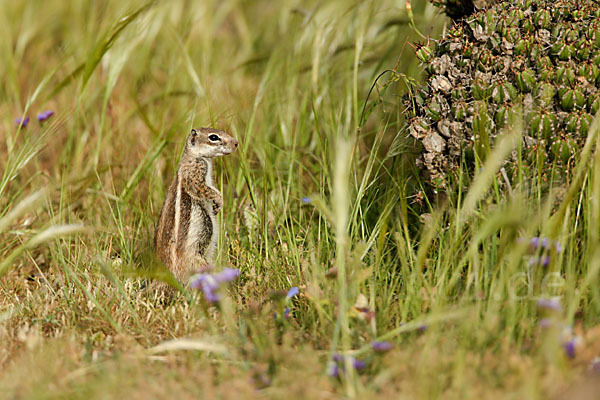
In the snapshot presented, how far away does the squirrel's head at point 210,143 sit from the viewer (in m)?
4.12

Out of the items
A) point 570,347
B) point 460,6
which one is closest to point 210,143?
point 460,6

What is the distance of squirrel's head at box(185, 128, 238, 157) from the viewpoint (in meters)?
4.12

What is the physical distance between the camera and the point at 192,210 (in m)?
4.06

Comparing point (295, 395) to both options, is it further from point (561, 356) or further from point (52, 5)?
point (52, 5)

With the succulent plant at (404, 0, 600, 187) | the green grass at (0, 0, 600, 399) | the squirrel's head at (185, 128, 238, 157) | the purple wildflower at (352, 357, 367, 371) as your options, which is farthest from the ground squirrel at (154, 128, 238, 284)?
the purple wildflower at (352, 357, 367, 371)

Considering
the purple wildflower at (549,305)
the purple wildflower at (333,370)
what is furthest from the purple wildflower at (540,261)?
the purple wildflower at (333,370)

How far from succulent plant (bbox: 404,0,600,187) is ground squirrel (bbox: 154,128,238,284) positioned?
1.19 meters

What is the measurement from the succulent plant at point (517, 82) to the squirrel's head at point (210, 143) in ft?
3.52

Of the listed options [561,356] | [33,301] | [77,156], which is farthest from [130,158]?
[561,356]

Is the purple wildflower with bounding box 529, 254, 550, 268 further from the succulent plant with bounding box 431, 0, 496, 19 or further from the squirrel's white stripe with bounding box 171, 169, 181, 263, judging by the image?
the squirrel's white stripe with bounding box 171, 169, 181, 263

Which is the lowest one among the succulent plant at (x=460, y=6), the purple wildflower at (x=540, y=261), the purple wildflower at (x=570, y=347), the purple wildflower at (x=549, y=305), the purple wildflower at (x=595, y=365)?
the purple wildflower at (x=595, y=365)

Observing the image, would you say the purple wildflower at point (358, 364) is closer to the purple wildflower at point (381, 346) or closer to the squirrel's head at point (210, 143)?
the purple wildflower at point (381, 346)

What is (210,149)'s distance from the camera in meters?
4.13

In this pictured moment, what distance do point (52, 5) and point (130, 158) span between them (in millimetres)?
2914
